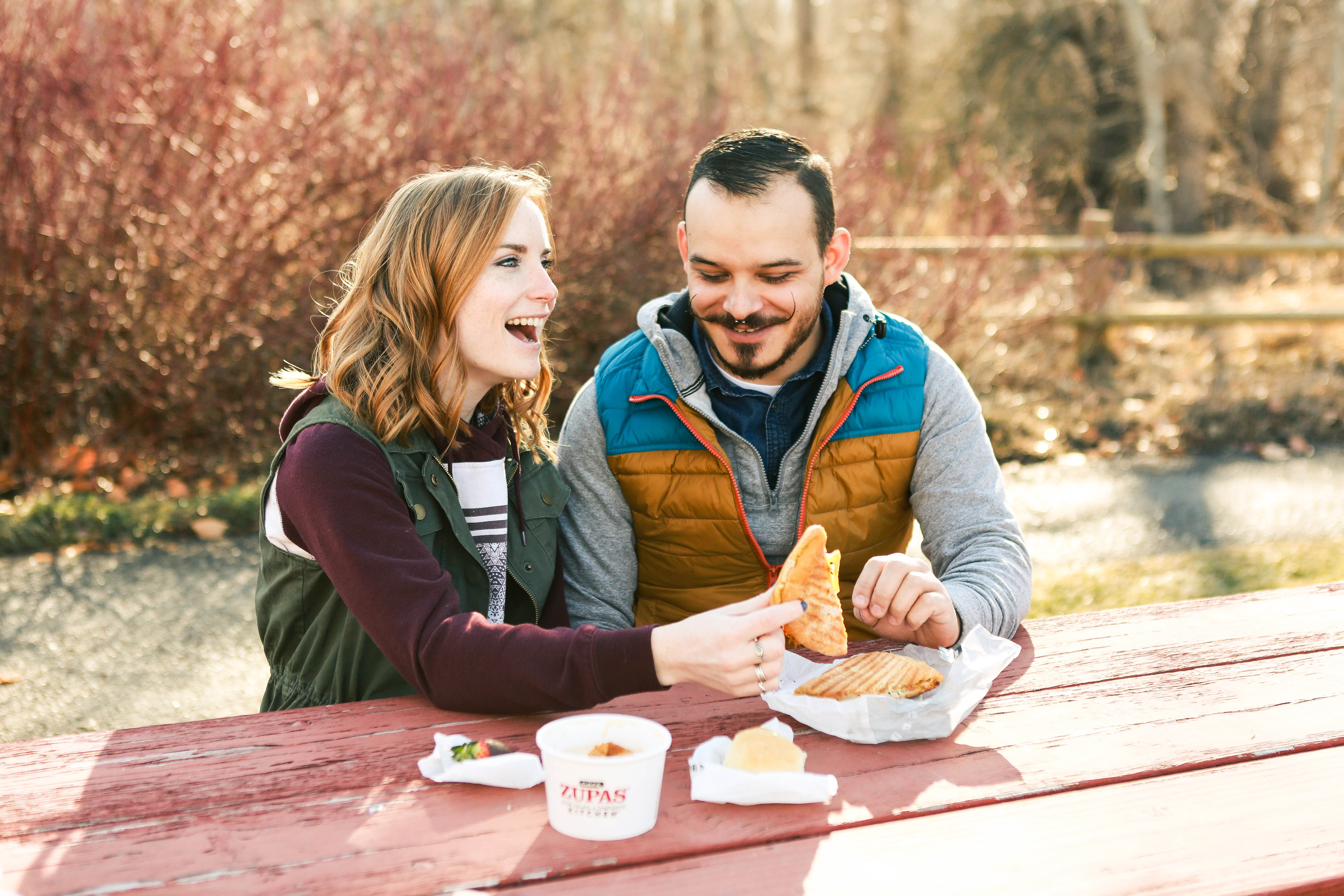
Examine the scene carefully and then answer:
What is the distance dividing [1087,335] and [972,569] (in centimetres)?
693

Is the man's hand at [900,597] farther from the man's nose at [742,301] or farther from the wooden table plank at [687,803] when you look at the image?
the man's nose at [742,301]

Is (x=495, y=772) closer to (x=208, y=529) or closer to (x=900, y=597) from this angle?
(x=900, y=597)

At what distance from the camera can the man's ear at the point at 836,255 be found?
2.92 m

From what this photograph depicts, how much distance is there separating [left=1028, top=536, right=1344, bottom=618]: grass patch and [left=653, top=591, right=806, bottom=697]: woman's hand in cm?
314

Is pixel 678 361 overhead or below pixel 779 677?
overhead

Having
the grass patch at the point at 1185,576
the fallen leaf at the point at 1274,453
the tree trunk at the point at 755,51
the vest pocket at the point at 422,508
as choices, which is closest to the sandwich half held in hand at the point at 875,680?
the vest pocket at the point at 422,508

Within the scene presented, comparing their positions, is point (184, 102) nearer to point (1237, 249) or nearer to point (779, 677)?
point (779, 677)

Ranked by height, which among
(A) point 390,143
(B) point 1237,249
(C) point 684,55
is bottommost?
(B) point 1237,249

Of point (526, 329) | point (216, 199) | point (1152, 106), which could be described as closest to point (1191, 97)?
point (1152, 106)

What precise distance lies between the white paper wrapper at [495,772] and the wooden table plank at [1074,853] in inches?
9.7

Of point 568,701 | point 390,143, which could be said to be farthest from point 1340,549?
point 390,143

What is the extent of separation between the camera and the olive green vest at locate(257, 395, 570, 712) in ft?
7.04

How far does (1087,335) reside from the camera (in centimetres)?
877

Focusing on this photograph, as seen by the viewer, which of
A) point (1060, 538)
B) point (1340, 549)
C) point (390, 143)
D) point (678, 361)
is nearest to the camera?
point (678, 361)
